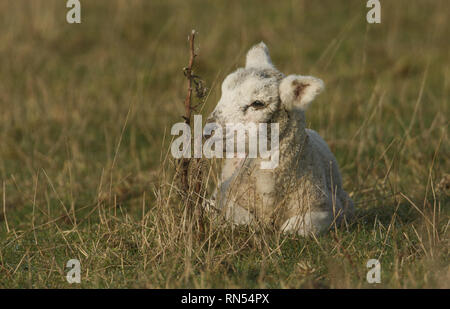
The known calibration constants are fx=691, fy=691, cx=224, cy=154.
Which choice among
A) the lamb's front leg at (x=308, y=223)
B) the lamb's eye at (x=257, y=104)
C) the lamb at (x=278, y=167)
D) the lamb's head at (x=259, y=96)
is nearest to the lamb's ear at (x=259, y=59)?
the lamb at (x=278, y=167)

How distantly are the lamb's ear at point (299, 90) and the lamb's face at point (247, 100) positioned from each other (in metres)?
0.07

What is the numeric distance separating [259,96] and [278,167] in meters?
0.56

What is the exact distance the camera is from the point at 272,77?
4.73 m

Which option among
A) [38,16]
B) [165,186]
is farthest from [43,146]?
[38,16]

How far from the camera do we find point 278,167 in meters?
4.84

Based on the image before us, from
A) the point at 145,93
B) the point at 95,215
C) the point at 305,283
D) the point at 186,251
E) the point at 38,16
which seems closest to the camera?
the point at 305,283

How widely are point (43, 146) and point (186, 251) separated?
13.9 feet

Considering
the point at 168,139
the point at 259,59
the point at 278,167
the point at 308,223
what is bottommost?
the point at 308,223

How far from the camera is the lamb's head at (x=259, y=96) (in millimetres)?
4508

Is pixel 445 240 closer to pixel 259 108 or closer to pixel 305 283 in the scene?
pixel 305 283

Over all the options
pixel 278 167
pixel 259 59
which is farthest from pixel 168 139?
pixel 278 167

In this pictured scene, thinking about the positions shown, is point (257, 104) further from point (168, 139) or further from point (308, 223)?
point (168, 139)

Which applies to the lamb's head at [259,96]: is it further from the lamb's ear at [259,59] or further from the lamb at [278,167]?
the lamb's ear at [259,59]

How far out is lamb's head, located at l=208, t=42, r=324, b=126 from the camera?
451 cm
